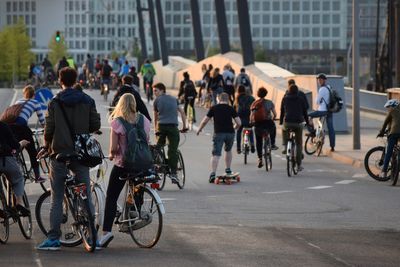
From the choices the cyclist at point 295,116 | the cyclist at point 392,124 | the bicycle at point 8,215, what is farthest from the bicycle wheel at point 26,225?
the cyclist at point 295,116

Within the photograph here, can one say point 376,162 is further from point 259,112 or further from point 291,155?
point 259,112

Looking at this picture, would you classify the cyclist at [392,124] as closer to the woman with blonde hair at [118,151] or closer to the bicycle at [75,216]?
the woman with blonde hair at [118,151]

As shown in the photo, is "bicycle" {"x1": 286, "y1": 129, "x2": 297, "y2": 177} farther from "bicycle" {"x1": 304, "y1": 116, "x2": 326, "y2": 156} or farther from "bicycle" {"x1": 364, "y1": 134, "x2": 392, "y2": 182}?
"bicycle" {"x1": 304, "y1": 116, "x2": 326, "y2": 156}

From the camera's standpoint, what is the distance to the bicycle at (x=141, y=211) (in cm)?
1409

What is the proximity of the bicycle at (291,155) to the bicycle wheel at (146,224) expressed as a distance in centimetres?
1068

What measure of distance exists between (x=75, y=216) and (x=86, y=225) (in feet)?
A: 0.57

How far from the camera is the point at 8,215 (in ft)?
47.2

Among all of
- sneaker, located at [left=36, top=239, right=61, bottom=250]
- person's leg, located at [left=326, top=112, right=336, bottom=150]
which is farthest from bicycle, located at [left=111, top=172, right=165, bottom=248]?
person's leg, located at [left=326, top=112, right=336, bottom=150]

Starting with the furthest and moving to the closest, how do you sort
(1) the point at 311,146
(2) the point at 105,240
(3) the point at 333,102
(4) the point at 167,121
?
(3) the point at 333,102, (1) the point at 311,146, (4) the point at 167,121, (2) the point at 105,240

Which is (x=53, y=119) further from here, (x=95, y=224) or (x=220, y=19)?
(x=220, y=19)

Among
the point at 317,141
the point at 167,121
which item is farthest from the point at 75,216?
the point at 317,141

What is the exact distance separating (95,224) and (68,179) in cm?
64

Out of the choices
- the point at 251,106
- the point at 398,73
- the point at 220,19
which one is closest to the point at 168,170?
the point at 251,106

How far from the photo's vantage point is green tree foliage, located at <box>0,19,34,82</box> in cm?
13250
